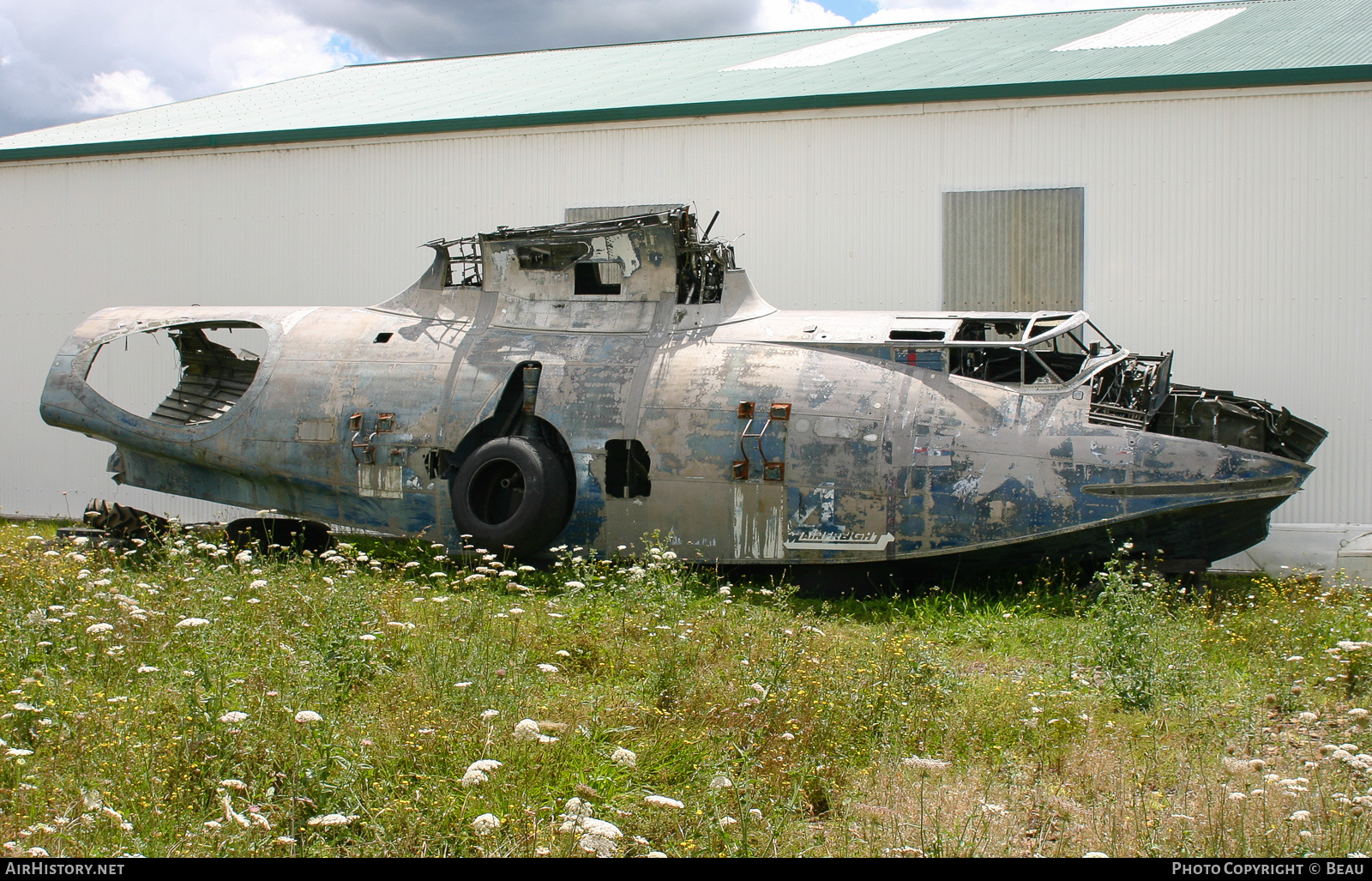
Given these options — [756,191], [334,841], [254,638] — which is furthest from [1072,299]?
[334,841]

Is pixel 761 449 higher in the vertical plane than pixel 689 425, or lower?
lower

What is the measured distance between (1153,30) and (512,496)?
42.6 ft

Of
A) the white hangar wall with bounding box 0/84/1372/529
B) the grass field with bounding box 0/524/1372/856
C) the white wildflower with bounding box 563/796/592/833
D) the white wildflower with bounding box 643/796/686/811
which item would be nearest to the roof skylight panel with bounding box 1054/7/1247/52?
the white hangar wall with bounding box 0/84/1372/529

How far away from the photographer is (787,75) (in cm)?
1609

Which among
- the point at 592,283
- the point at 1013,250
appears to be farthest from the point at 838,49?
the point at 592,283

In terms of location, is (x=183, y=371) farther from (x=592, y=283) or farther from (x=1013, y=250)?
(x=1013, y=250)

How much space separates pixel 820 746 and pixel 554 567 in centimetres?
515

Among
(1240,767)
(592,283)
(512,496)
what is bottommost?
(1240,767)

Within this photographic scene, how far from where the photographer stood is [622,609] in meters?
8.30

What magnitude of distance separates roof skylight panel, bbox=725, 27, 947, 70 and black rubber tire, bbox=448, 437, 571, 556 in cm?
962

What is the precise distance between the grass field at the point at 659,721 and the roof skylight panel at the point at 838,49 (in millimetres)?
11032

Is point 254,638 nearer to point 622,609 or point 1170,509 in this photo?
point 622,609

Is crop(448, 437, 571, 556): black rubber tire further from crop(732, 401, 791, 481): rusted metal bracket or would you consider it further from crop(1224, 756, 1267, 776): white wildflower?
crop(1224, 756, 1267, 776): white wildflower

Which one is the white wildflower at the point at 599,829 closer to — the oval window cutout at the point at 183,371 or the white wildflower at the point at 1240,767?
the white wildflower at the point at 1240,767
